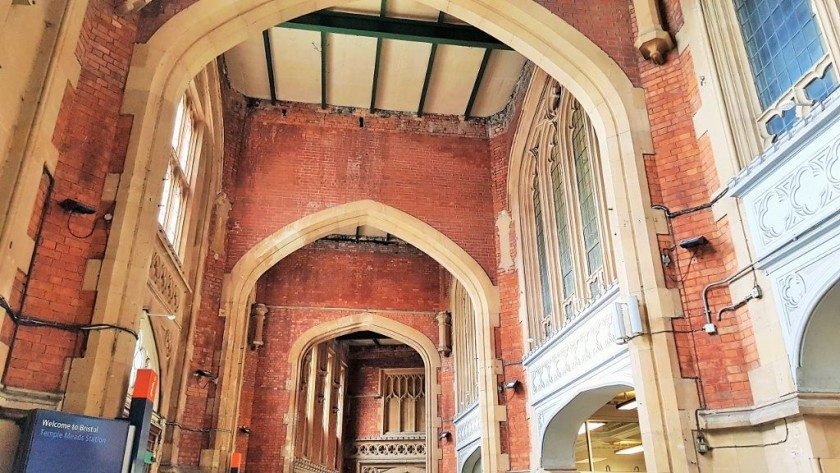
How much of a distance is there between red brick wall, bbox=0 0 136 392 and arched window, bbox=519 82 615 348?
5.71 metres

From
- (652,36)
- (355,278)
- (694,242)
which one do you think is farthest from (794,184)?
(355,278)

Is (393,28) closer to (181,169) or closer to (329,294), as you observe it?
(181,169)

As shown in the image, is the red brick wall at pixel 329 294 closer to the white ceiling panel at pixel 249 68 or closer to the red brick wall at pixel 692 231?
the white ceiling panel at pixel 249 68

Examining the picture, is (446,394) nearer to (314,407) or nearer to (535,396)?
(314,407)

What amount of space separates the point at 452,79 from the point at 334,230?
12.5 feet

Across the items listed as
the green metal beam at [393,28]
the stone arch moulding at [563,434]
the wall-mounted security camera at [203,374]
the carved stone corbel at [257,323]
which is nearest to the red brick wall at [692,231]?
the stone arch moulding at [563,434]

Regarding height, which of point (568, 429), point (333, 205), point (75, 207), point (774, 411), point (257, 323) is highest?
point (333, 205)

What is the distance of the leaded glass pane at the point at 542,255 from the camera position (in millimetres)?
10812

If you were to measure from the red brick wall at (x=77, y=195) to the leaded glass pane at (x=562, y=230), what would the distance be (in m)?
6.32

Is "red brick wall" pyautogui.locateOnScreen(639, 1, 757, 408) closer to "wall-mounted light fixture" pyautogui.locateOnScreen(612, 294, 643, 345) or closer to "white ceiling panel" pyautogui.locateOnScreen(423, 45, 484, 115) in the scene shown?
"wall-mounted light fixture" pyautogui.locateOnScreen(612, 294, 643, 345)

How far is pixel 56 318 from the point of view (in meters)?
5.54

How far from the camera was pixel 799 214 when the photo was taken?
5.08 metres

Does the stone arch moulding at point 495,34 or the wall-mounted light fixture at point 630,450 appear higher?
the stone arch moulding at point 495,34

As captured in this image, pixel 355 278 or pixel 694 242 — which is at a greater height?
pixel 355 278
